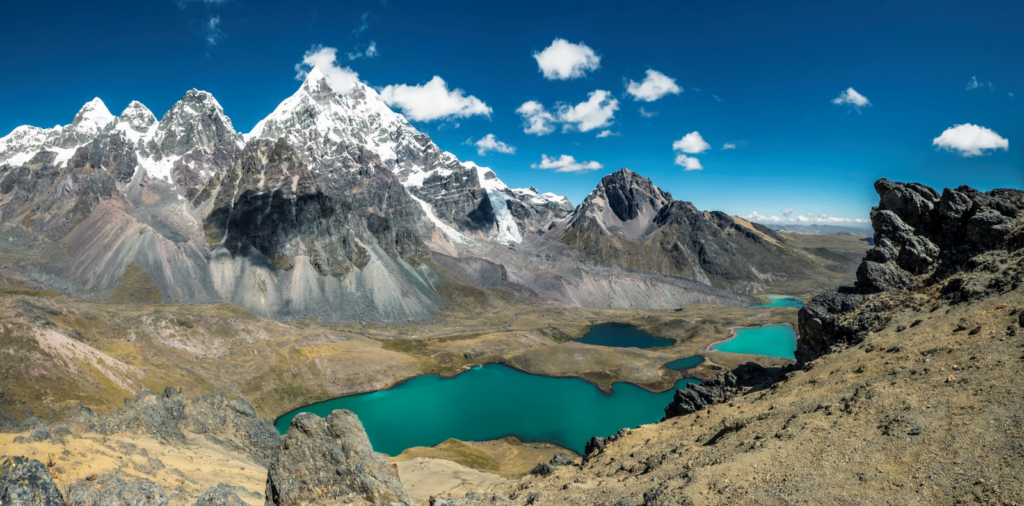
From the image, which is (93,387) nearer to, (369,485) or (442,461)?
(442,461)

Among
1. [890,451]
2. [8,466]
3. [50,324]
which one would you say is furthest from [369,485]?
[50,324]

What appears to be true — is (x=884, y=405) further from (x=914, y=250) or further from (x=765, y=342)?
(x=765, y=342)

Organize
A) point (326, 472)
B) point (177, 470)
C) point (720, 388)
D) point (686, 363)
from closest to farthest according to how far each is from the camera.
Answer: point (326, 472) → point (177, 470) → point (720, 388) → point (686, 363)

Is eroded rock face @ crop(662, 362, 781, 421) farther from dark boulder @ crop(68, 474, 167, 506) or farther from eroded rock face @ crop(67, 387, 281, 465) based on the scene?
dark boulder @ crop(68, 474, 167, 506)

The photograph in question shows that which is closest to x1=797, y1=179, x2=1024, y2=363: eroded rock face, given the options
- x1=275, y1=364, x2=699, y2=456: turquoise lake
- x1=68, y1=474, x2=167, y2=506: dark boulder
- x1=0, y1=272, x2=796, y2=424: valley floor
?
x1=68, y1=474, x2=167, y2=506: dark boulder

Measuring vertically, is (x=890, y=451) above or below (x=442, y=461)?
above

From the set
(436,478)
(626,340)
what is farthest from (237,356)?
(626,340)

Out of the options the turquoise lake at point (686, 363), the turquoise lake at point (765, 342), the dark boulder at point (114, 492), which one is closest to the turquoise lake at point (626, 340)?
the turquoise lake at point (765, 342)
